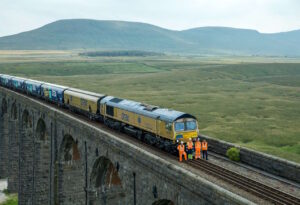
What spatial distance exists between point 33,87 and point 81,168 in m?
30.6

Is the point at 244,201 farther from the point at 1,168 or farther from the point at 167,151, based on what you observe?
the point at 1,168

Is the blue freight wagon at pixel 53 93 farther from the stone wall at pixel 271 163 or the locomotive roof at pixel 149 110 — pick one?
the stone wall at pixel 271 163

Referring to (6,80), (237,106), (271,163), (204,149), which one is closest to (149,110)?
(204,149)

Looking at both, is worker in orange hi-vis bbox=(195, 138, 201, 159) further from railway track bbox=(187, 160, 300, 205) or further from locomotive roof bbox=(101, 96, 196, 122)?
locomotive roof bbox=(101, 96, 196, 122)

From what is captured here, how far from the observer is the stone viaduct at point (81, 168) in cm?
1830

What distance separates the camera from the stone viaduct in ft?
60.0

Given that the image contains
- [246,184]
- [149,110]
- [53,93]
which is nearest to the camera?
[246,184]

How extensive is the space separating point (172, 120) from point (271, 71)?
6142 inches

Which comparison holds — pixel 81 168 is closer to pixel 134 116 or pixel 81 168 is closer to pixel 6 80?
pixel 134 116

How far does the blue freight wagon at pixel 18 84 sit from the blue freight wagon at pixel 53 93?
39.1 ft

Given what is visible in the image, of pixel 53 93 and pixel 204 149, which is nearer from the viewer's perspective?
pixel 204 149

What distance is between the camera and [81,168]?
1437 inches

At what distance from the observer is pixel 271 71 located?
562 feet

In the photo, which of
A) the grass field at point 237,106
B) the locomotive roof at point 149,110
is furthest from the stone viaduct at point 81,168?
the grass field at point 237,106
